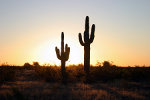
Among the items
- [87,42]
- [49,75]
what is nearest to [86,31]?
[87,42]

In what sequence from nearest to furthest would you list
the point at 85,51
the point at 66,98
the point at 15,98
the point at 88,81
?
1. the point at 15,98
2. the point at 66,98
3. the point at 88,81
4. the point at 85,51

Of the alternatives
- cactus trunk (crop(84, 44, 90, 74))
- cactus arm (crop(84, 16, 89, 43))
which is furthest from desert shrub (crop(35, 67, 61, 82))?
cactus arm (crop(84, 16, 89, 43))

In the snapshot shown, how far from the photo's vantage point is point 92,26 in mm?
21656

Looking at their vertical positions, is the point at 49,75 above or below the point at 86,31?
below

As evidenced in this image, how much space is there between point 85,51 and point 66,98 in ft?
33.8

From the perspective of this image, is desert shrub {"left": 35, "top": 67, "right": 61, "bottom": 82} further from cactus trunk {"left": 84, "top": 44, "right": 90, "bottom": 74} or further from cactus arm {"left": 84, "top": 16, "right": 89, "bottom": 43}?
cactus arm {"left": 84, "top": 16, "right": 89, "bottom": 43}

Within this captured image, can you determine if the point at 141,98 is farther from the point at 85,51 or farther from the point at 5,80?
the point at 5,80

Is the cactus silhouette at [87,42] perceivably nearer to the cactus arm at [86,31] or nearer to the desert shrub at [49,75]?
the cactus arm at [86,31]

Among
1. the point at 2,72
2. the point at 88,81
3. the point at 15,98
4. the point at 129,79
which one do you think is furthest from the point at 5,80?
the point at 15,98

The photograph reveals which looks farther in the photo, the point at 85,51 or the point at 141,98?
the point at 85,51

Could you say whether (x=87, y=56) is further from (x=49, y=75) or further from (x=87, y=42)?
(x=49, y=75)

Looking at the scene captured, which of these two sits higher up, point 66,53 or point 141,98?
point 66,53

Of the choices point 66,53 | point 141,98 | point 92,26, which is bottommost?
point 141,98

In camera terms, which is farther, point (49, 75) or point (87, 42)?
point (49, 75)
